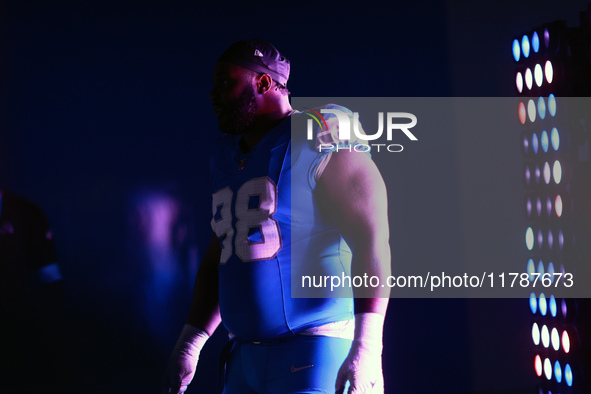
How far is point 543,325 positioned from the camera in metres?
2.35

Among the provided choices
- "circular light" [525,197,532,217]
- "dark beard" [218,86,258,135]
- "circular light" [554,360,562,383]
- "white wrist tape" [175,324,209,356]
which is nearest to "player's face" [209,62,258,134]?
"dark beard" [218,86,258,135]

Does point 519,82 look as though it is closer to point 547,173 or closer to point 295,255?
point 547,173

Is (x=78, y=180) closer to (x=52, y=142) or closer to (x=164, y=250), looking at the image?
(x=52, y=142)

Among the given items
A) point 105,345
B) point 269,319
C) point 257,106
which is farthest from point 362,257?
point 105,345

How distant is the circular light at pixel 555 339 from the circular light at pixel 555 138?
64 centimetres

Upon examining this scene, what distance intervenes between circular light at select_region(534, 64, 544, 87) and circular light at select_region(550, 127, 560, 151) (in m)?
0.18

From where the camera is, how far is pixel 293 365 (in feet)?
4.42

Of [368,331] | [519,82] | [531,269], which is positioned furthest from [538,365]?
[368,331]

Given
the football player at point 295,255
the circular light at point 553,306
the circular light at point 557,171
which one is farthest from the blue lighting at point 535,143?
the football player at point 295,255

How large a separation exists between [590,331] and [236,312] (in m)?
1.34

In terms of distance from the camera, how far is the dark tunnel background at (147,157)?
2924 millimetres

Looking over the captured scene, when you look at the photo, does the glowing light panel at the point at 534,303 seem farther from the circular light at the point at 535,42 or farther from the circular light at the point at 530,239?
the circular light at the point at 535,42

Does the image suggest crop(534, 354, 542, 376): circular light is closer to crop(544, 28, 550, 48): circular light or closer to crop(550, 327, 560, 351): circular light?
crop(550, 327, 560, 351): circular light

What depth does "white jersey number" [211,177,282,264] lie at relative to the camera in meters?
1.43
